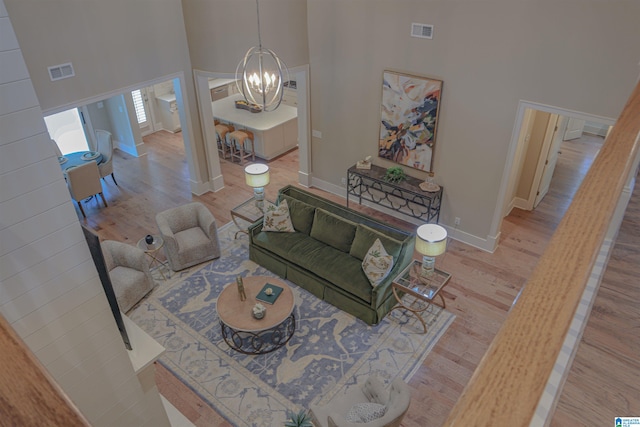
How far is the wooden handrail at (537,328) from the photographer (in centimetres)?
62

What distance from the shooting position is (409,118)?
6859 millimetres

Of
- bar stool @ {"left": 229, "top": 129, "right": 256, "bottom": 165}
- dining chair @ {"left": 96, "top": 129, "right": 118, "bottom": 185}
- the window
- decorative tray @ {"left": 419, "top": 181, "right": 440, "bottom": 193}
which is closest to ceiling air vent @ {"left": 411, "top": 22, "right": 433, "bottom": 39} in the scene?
decorative tray @ {"left": 419, "top": 181, "right": 440, "bottom": 193}

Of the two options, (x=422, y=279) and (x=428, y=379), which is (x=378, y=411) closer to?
(x=428, y=379)

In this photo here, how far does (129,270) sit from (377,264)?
3360 mm

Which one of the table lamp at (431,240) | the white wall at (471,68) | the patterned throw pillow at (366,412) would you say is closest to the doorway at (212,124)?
the white wall at (471,68)

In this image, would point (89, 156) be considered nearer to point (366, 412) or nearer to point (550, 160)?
point (366, 412)

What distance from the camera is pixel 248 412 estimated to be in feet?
15.4

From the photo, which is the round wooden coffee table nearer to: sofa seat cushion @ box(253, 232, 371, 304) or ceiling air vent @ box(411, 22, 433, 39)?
sofa seat cushion @ box(253, 232, 371, 304)

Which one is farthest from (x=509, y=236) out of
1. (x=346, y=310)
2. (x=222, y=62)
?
(x=222, y=62)

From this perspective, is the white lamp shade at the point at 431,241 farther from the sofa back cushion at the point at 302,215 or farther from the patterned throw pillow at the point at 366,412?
the patterned throw pillow at the point at 366,412

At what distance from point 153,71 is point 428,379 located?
586 cm

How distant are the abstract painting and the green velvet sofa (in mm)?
1493

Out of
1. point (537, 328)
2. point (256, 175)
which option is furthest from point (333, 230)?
point (537, 328)

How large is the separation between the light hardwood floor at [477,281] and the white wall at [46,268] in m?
2.33
